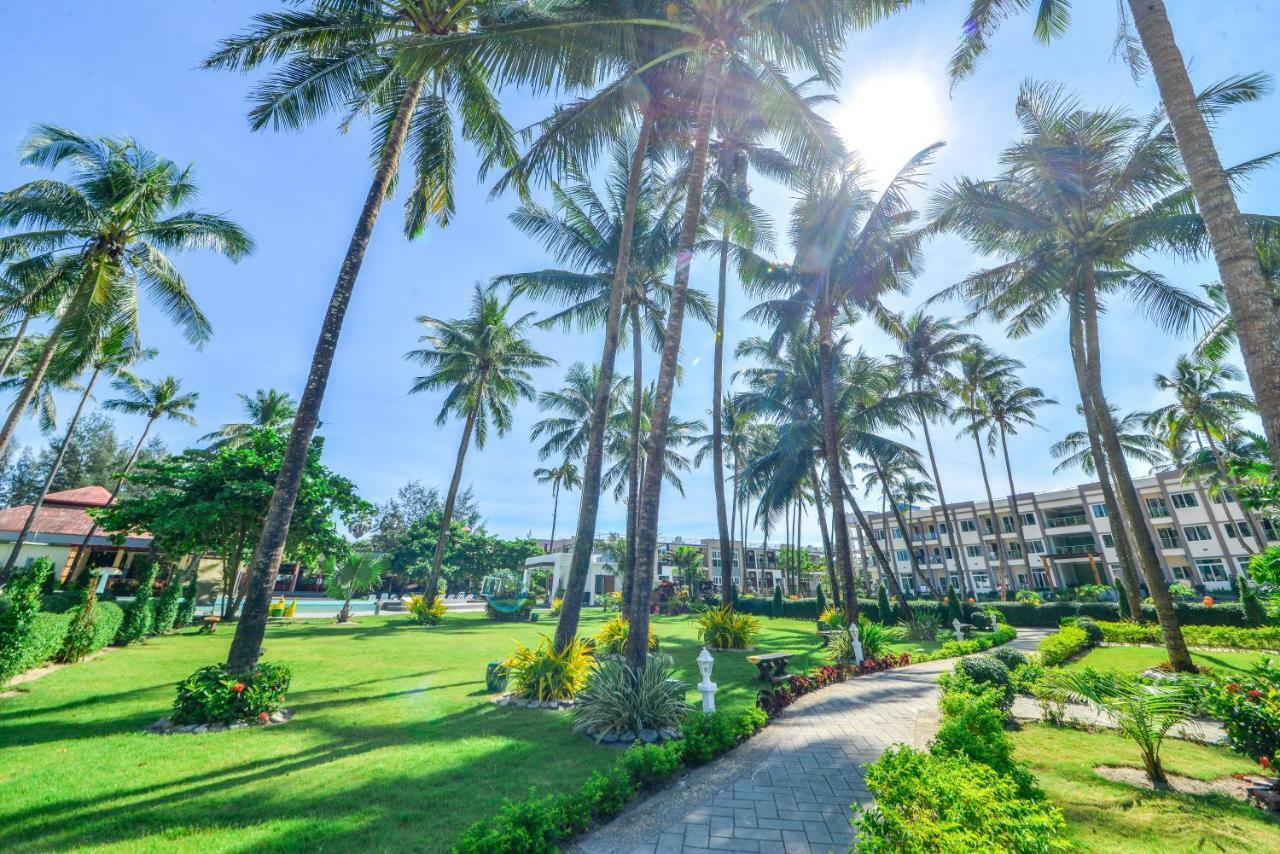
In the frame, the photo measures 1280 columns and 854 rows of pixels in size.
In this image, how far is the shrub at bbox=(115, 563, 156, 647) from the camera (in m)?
13.6

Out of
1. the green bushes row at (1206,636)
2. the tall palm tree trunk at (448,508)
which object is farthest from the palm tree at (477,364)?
the green bushes row at (1206,636)

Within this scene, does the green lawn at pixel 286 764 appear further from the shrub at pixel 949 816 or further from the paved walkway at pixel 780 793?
the shrub at pixel 949 816

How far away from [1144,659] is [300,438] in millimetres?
20689

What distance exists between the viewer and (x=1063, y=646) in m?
13.4

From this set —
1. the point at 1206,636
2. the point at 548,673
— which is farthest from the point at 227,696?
the point at 1206,636

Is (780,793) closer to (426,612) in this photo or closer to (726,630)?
(726,630)

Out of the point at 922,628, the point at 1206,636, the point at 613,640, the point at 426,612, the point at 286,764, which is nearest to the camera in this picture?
the point at 286,764

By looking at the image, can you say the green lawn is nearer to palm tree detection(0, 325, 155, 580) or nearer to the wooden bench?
the wooden bench

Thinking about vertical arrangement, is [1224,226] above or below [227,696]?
above

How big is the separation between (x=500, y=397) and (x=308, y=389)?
2009cm

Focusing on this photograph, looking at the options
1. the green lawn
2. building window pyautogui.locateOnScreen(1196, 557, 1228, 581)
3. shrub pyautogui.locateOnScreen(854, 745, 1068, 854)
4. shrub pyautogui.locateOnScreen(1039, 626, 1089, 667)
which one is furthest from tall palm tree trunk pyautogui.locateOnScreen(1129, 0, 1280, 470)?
building window pyautogui.locateOnScreen(1196, 557, 1228, 581)

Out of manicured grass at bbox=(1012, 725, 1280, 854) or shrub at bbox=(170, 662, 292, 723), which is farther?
shrub at bbox=(170, 662, 292, 723)

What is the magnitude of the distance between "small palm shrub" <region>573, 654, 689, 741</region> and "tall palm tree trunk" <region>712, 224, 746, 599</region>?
8.15 metres

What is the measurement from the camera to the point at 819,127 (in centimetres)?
1021
